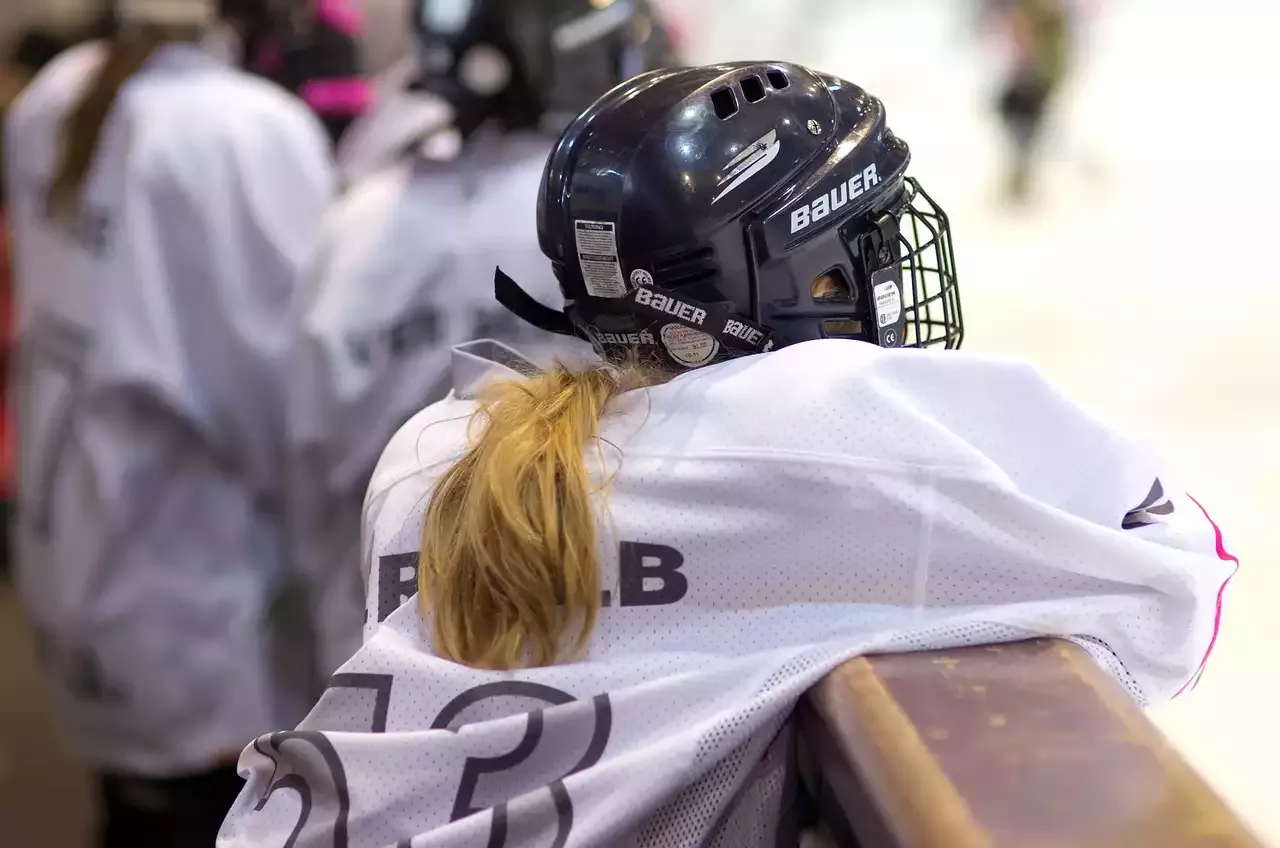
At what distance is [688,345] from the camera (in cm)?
86

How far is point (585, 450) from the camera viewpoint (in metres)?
0.72

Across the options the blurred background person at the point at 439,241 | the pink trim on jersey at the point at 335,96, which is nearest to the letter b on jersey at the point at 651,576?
the blurred background person at the point at 439,241

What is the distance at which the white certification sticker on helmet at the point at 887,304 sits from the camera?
87cm

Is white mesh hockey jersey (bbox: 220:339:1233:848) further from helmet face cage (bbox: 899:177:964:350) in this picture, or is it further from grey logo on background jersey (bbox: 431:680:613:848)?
helmet face cage (bbox: 899:177:964:350)

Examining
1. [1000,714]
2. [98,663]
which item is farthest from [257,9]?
[1000,714]

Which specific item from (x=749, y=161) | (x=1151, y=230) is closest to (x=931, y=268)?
(x=749, y=161)

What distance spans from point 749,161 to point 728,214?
0.13 feet

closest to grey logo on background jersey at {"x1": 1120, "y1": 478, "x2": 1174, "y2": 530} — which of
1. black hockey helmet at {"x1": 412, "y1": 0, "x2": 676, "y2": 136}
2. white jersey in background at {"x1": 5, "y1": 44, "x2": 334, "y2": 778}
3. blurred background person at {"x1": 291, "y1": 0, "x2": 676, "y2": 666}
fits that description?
blurred background person at {"x1": 291, "y1": 0, "x2": 676, "y2": 666}

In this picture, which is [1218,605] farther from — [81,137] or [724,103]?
[81,137]

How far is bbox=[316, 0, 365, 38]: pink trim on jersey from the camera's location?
2545 mm

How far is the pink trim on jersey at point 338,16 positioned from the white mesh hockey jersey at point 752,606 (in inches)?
84.3

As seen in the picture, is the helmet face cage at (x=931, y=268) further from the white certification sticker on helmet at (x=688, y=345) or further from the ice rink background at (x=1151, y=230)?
the ice rink background at (x=1151, y=230)

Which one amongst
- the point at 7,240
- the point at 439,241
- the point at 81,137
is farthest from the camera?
the point at 7,240

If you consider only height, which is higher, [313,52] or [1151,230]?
[313,52]
